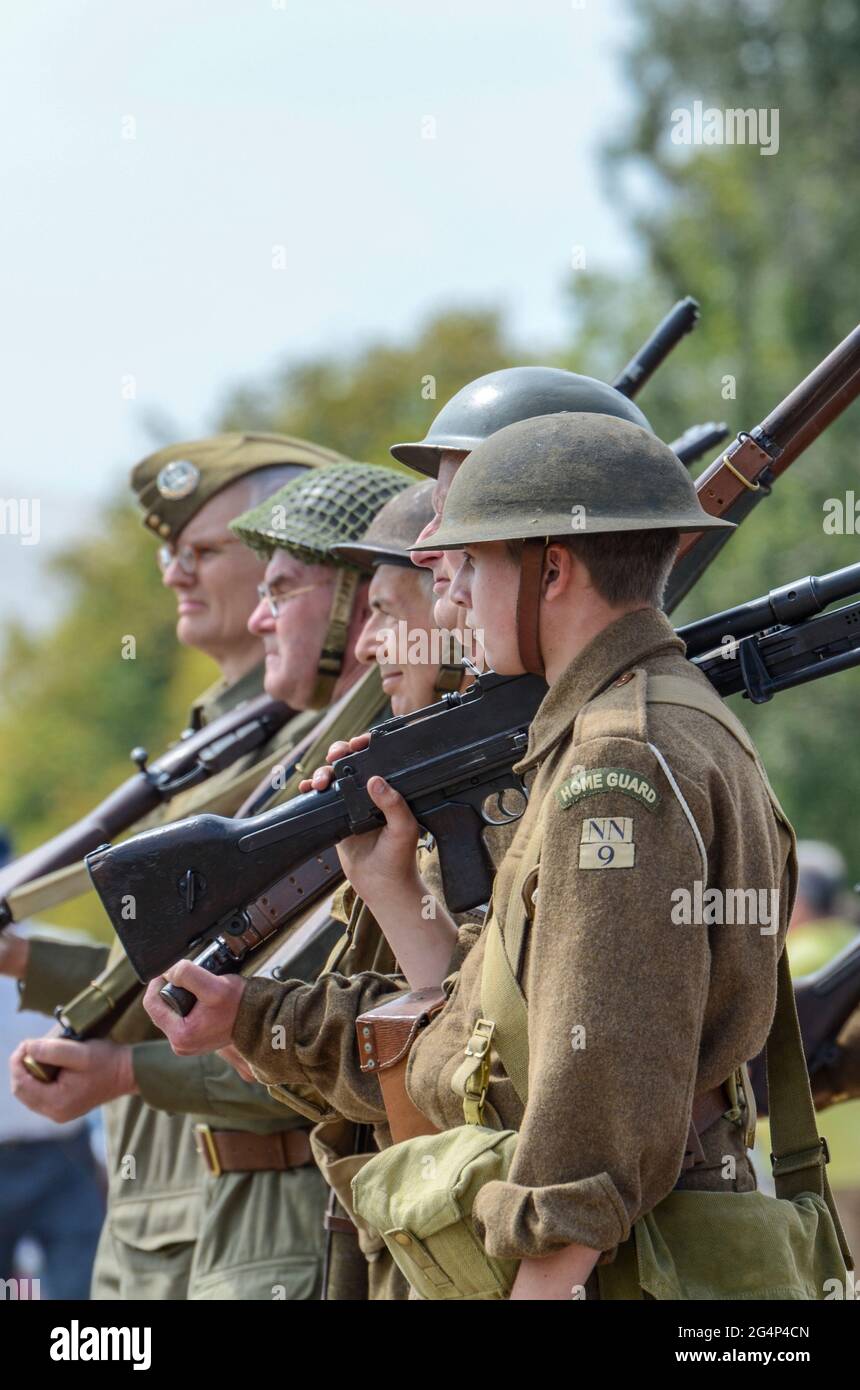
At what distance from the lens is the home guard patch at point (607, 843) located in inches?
120

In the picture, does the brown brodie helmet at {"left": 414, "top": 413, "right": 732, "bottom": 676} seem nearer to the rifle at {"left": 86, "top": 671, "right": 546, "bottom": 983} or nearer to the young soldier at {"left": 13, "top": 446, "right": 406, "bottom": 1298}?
the rifle at {"left": 86, "top": 671, "right": 546, "bottom": 983}

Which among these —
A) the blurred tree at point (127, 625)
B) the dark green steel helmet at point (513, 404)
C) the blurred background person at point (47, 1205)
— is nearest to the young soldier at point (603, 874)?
the dark green steel helmet at point (513, 404)

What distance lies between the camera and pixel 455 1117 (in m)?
3.59

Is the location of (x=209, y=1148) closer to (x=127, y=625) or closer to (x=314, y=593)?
(x=314, y=593)

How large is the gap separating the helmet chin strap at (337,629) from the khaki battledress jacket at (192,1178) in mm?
297

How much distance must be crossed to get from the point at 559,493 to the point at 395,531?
1740mm

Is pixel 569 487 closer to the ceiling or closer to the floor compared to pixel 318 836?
closer to the ceiling

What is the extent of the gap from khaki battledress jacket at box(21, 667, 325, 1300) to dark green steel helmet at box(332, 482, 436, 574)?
84 cm

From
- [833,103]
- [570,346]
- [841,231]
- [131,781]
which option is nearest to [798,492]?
[841,231]

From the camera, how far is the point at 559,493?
340 cm

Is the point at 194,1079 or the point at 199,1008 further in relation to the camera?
the point at 194,1079

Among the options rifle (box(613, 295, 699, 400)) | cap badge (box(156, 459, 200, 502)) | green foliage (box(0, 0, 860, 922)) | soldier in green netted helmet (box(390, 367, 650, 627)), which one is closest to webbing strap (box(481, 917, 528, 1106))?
soldier in green netted helmet (box(390, 367, 650, 627))

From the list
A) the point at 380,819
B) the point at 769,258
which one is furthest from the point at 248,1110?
the point at 769,258

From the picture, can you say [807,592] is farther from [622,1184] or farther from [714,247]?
[714,247]
